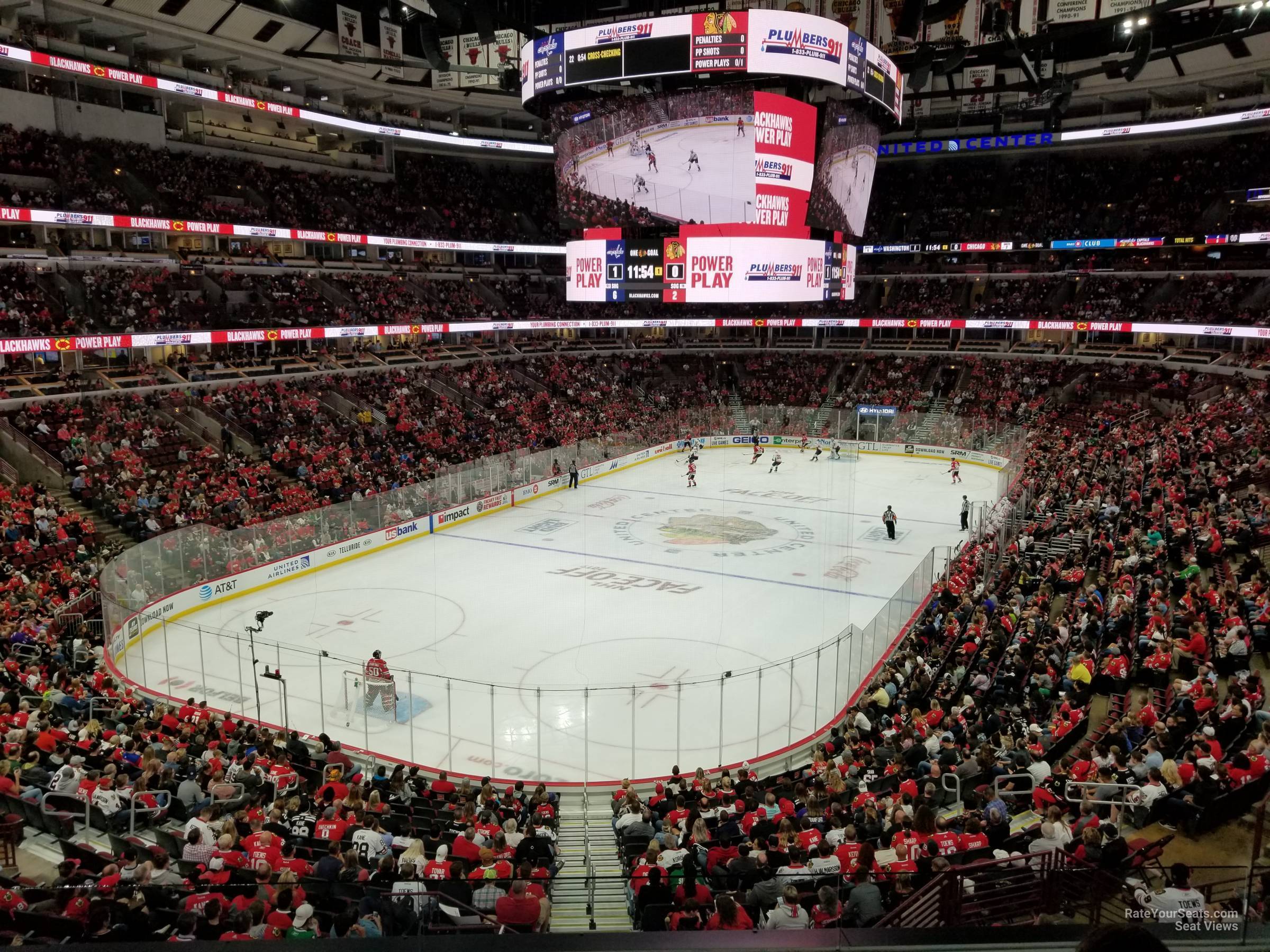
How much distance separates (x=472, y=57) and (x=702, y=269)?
13.4 meters

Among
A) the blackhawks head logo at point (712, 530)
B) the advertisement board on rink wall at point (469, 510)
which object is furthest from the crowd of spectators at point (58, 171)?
the blackhawks head logo at point (712, 530)

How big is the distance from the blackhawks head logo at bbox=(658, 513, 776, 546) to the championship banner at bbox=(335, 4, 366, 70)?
73.2ft

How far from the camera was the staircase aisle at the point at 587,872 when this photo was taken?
8.76m

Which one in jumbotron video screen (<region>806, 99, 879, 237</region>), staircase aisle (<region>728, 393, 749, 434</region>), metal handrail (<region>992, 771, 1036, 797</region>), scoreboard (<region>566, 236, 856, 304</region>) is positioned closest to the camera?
metal handrail (<region>992, 771, 1036, 797</region>)

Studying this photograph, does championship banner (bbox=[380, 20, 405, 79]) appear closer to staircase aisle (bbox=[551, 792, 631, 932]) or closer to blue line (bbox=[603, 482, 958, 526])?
blue line (bbox=[603, 482, 958, 526])

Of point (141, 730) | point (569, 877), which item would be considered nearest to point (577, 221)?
point (141, 730)

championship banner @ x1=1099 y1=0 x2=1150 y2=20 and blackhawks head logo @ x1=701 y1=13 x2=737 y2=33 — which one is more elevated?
blackhawks head logo @ x1=701 y1=13 x2=737 y2=33

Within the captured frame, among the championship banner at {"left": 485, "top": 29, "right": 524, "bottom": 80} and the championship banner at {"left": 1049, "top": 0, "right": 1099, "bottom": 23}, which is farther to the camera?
the championship banner at {"left": 485, "top": 29, "right": 524, "bottom": 80}

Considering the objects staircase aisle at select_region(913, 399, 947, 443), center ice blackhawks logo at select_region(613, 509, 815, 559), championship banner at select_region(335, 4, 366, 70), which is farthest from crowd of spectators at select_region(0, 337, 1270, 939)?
championship banner at select_region(335, 4, 366, 70)

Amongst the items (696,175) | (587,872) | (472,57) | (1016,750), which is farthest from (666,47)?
(587,872)

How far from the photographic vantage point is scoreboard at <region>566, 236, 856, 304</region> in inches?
1313

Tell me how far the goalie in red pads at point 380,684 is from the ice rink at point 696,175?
75.1 ft

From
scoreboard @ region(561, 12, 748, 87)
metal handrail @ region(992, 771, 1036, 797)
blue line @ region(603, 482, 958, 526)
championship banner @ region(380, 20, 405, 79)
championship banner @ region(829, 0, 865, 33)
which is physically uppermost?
championship banner @ region(829, 0, 865, 33)

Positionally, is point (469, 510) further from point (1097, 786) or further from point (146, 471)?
point (1097, 786)
